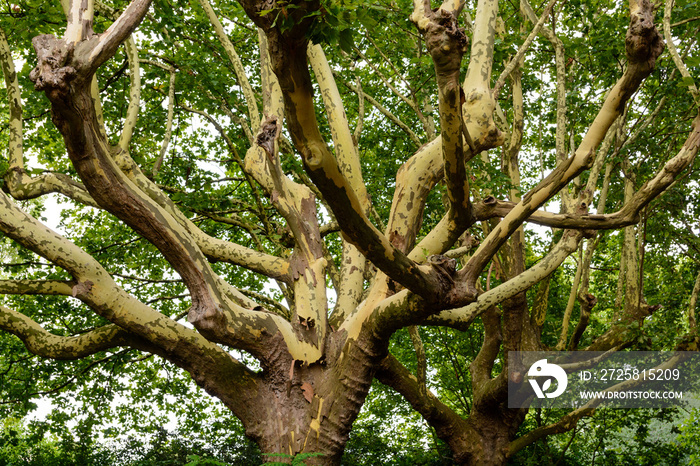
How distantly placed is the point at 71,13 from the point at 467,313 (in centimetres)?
392

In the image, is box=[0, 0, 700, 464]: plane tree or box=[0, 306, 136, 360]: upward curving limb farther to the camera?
box=[0, 306, 136, 360]: upward curving limb

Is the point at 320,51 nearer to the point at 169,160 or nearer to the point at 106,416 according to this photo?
the point at 169,160

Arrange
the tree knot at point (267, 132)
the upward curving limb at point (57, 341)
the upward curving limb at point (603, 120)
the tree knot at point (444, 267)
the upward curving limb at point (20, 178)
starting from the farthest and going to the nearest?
the upward curving limb at point (57, 341) < the upward curving limb at point (20, 178) < the tree knot at point (267, 132) < the tree knot at point (444, 267) < the upward curving limb at point (603, 120)

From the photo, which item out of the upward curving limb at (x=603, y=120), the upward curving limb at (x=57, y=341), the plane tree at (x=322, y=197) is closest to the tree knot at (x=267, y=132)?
the plane tree at (x=322, y=197)

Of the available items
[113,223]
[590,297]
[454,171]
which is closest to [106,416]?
[113,223]

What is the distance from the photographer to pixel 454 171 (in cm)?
309

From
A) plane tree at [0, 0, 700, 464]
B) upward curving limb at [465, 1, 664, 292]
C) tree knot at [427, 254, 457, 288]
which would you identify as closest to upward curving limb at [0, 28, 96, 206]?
plane tree at [0, 0, 700, 464]

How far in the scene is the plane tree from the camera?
283 centimetres

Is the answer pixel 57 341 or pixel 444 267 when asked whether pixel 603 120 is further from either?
pixel 57 341

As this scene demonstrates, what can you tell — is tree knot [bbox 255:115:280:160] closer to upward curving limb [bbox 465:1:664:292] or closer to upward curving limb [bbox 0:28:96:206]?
upward curving limb [bbox 465:1:664:292]

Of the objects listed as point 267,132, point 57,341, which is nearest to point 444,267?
point 267,132

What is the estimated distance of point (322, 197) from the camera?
5508mm

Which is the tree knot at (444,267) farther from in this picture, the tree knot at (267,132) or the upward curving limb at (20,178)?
the upward curving limb at (20,178)

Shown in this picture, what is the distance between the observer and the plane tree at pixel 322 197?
2.83 metres
